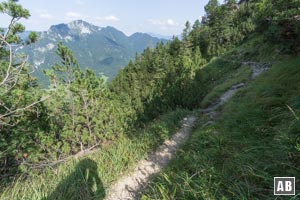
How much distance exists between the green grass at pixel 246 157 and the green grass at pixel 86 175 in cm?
145

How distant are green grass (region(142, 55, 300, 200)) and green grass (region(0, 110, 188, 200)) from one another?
1.45 m

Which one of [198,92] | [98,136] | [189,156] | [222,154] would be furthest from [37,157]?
[198,92]

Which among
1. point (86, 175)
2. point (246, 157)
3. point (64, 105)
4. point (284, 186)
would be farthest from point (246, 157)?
point (64, 105)

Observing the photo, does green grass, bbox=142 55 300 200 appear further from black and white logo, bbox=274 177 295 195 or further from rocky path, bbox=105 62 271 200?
rocky path, bbox=105 62 271 200

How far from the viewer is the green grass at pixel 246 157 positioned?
285 cm

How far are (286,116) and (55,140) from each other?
6911mm

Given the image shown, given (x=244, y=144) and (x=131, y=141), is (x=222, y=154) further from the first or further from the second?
(x=131, y=141)

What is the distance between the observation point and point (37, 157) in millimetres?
6711

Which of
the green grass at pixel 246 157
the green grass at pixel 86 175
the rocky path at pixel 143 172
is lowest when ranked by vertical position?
the rocky path at pixel 143 172

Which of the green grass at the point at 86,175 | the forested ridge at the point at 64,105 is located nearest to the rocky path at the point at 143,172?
the green grass at the point at 86,175

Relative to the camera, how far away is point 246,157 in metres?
3.39

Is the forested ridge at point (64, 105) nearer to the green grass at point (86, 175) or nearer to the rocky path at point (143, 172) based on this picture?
the green grass at point (86, 175)

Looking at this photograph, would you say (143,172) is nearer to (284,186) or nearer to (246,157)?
(246,157)

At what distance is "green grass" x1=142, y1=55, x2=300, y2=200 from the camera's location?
285 cm
